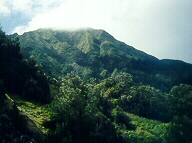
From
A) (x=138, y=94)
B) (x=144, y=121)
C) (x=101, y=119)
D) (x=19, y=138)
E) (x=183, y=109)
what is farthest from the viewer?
(x=138, y=94)

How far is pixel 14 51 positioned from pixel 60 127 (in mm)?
47457

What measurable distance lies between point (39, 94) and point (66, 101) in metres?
23.2

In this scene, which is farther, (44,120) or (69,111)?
(69,111)

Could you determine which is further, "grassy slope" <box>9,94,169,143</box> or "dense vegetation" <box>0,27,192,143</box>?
"grassy slope" <box>9,94,169,143</box>

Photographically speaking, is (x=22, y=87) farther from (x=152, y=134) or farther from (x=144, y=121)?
(x=144, y=121)

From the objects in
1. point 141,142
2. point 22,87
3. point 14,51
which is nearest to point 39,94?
point 22,87

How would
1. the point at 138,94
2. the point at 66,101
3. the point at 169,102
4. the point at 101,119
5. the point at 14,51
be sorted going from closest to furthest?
the point at 66,101 → the point at 101,119 → the point at 14,51 → the point at 169,102 → the point at 138,94

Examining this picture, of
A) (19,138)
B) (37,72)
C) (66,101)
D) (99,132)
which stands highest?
(37,72)

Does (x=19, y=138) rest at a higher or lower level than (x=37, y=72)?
lower

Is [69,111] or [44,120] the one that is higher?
[69,111]

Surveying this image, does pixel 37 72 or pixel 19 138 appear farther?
pixel 37 72

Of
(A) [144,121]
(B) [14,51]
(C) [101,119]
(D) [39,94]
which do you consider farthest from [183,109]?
(B) [14,51]

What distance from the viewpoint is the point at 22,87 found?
235ft

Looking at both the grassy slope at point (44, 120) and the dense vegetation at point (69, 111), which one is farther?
the grassy slope at point (44, 120)
